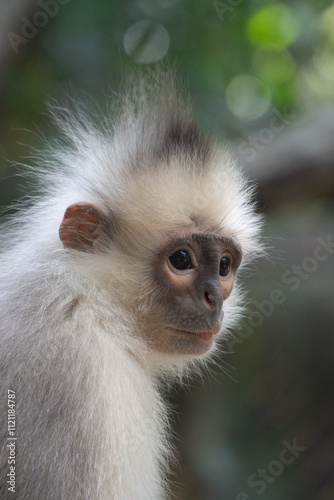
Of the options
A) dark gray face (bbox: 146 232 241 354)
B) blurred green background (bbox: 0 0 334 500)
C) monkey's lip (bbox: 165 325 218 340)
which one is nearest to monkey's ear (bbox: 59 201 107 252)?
dark gray face (bbox: 146 232 241 354)

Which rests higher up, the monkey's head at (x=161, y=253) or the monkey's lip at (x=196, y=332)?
the monkey's head at (x=161, y=253)

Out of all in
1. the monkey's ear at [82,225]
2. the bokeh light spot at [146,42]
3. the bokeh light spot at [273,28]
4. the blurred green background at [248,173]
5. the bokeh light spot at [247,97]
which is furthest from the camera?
the bokeh light spot at [273,28]

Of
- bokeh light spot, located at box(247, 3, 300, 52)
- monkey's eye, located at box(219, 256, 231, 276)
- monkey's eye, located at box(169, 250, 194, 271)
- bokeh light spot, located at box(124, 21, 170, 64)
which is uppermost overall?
bokeh light spot, located at box(247, 3, 300, 52)

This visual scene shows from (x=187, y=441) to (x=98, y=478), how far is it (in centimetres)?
289

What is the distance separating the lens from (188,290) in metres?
2.62

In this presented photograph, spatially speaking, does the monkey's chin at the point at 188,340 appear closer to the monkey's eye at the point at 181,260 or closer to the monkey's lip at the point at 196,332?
the monkey's lip at the point at 196,332

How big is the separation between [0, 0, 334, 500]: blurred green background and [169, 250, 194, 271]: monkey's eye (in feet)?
5.69

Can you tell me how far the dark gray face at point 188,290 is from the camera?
2609mm

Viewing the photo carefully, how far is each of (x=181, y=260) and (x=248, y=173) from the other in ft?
5.73

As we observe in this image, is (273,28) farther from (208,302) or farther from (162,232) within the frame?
(208,302)

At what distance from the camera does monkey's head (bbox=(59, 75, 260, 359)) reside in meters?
2.62

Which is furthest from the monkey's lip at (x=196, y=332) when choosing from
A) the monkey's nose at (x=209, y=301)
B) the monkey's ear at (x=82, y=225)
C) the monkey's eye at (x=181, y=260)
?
the monkey's ear at (x=82, y=225)

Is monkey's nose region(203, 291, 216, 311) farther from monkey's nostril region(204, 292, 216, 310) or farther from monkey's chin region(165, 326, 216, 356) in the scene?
monkey's chin region(165, 326, 216, 356)

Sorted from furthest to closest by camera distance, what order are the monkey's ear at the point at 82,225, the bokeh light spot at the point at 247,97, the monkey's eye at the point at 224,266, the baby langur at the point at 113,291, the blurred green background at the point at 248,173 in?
1. the bokeh light spot at the point at 247,97
2. the blurred green background at the point at 248,173
3. the monkey's eye at the point at 224,266
4. the monkey's ear at the point at 82,225
5. the baby langur at the point at 113,291
